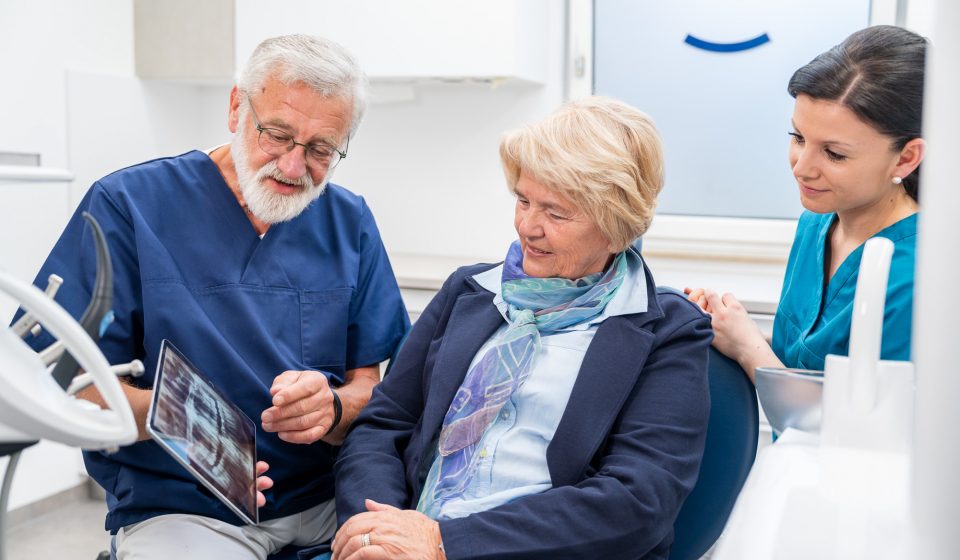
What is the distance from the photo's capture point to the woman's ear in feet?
4.64

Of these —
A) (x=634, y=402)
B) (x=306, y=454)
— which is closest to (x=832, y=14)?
(x=634, y=402)

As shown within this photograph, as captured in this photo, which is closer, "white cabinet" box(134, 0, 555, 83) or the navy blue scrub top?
the navy blue scrub top

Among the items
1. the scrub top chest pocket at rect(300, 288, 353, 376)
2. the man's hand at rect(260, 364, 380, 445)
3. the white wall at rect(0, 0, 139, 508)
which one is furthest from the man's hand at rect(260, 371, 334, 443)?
the white wall at rect(0, 0, 139, 508)

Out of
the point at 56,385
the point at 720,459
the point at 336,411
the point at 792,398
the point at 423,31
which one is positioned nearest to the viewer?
the point at 56,385

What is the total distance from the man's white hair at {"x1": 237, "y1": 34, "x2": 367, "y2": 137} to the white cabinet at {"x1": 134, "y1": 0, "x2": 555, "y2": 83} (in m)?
1.24

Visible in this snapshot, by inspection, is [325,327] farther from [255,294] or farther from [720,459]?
[720,459]

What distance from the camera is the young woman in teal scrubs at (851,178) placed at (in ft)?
4.55

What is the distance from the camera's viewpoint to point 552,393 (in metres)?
1.35

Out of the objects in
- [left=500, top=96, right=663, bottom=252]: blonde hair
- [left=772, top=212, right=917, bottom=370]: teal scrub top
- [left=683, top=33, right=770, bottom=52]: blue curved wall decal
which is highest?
[left=683, top=33, right=770, bottom=52]: blue curved wall decal

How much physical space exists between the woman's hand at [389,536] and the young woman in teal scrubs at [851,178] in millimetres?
528

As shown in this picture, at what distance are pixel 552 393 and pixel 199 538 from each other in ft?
1.93

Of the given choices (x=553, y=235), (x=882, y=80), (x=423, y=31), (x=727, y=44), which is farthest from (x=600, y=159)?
(x=727, y=44)

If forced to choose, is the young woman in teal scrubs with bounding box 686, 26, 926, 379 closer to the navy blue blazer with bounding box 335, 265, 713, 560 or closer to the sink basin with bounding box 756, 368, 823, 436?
the navy blue blazer with bounding box 335, 265, 713, 560

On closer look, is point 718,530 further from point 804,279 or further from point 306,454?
point 306,454
